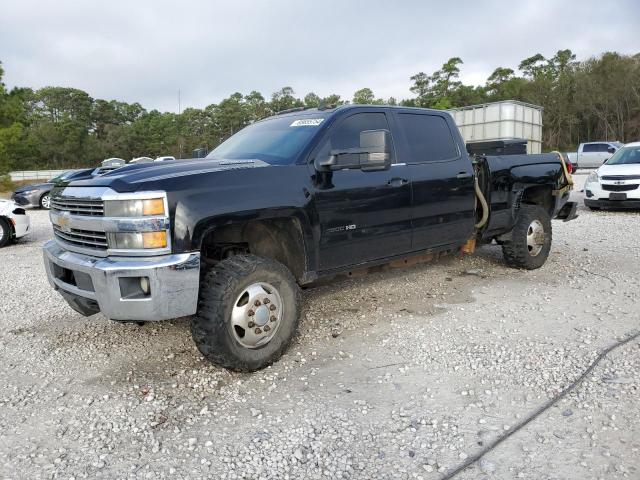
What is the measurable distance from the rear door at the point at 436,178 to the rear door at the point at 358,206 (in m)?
0.17

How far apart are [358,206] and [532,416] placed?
6.48 ft

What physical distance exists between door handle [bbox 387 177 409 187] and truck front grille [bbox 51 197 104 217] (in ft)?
7.53

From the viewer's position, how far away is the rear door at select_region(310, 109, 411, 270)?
3898 millimetres

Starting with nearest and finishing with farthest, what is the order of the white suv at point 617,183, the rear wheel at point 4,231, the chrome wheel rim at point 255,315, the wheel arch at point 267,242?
the chrome wheel rim at point 255,315 → the wheel arch at point 267,242 → the rear wheel at point 4,231 → the white suv at point 617,183

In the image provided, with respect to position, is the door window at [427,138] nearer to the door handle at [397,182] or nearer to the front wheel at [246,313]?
the door handle at [397,182]

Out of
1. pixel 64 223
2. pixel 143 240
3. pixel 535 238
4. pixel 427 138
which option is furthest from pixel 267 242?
pixel 535 238

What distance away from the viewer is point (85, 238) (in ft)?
11.2

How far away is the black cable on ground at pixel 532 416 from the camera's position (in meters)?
2.42

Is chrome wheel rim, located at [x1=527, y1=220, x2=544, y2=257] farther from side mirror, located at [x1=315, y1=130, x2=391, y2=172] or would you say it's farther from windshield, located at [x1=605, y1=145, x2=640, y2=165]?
windshield, located at [x1=605, y1=145, x2=640, y2=165]

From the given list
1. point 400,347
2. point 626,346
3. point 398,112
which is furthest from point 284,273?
point 626,346

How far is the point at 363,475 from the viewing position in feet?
7.86

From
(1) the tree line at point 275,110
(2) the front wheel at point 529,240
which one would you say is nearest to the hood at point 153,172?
(2) the front wheel at point 529,240

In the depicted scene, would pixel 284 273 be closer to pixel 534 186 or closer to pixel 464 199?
pixel 464 199

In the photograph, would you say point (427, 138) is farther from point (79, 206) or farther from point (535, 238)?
point (79, 206)
